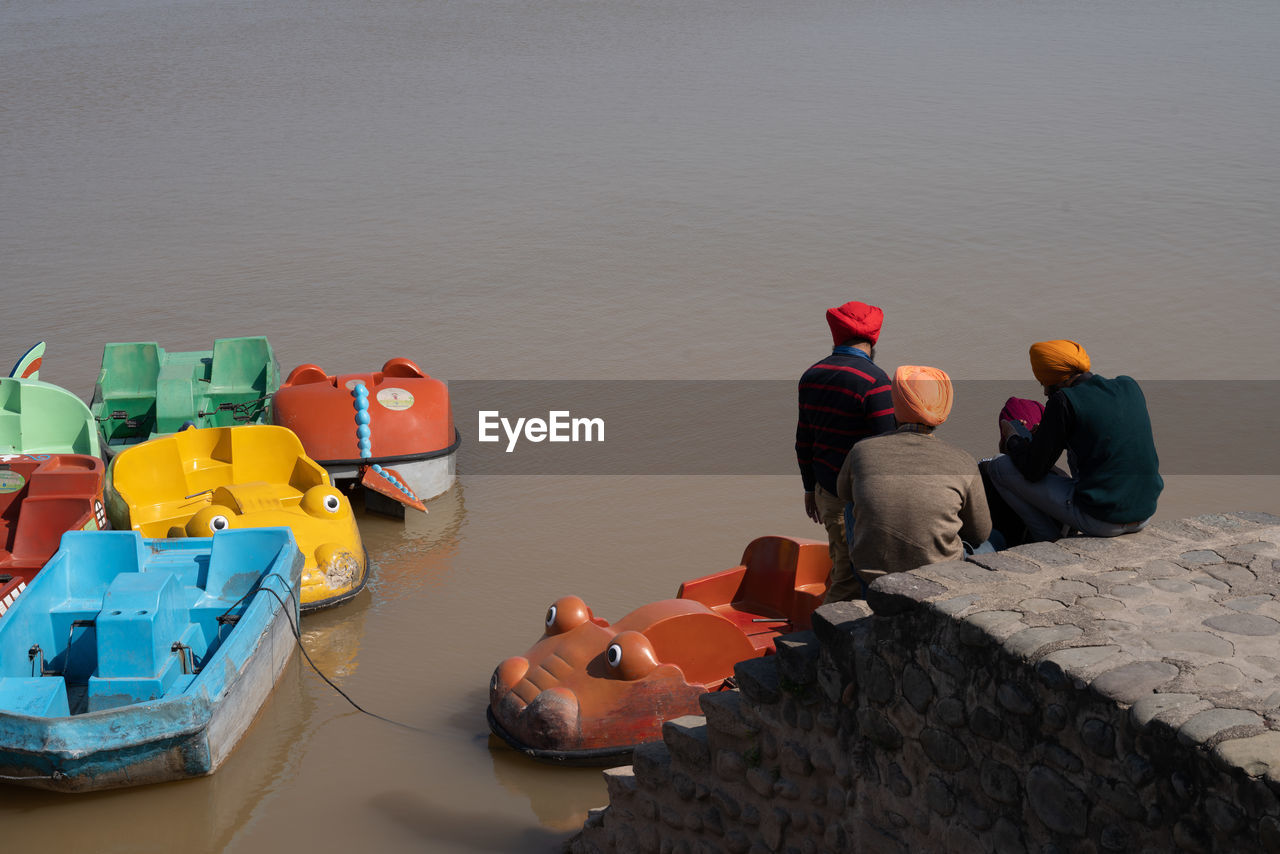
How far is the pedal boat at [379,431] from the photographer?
11.4m

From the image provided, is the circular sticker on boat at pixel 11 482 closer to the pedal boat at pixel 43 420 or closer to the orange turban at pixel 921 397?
the pedal boat at pixel 43 420

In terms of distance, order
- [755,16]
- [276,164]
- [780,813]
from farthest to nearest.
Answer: [755,16] → [276,164] → [780,813]

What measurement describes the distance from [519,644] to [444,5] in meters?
40.7

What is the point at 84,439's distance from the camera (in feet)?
39.5

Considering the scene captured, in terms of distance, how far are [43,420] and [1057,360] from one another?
9.82 m

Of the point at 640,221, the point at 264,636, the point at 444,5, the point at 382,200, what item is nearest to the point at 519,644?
the point at 264,636

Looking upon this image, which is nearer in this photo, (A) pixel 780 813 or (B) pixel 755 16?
(A) pixel 780 813

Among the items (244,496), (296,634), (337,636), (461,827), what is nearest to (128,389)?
(244,496)

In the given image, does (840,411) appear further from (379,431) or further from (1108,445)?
(379,431)

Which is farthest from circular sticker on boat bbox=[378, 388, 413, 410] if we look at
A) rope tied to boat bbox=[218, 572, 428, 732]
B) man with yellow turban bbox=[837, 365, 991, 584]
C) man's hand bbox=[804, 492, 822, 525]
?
man with yellow turban bbox=[837, 365, 991, 584]

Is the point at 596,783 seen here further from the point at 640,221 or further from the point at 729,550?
the point at 640,221

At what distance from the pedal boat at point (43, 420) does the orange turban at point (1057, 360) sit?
9.23 metres

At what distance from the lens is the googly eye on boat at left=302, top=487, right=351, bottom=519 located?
10062 mm

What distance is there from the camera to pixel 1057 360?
5328mm
